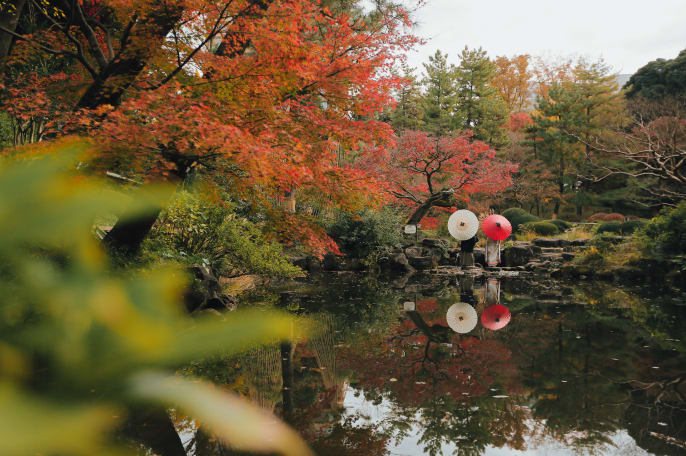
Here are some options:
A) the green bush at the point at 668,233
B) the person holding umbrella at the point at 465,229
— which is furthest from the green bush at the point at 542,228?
the green bush at the point at 668,233

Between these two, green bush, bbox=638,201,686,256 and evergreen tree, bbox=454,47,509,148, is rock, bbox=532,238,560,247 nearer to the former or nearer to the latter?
green bush, bbox=638,201,686,256

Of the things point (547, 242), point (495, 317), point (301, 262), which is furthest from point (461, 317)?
point (547, 242)

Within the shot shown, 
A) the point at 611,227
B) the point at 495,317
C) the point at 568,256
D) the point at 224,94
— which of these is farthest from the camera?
the point at 611,227

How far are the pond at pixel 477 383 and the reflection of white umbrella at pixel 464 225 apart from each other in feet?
20.4

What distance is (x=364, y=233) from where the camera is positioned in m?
13.3

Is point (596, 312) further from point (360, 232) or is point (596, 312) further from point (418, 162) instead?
point (418, 162)

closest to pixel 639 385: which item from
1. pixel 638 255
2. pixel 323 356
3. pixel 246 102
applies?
pixel 323 356

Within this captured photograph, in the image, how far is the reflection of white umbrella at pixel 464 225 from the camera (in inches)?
521

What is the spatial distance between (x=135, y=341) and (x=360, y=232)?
13034 mm

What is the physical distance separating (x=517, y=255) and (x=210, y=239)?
401 inches

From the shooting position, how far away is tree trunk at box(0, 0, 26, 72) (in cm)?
537

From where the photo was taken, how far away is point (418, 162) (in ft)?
56.0

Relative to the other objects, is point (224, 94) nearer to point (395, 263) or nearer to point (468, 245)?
point (395, 263)

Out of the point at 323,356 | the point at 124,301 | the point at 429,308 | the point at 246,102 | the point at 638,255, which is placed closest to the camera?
the point at 124,301
